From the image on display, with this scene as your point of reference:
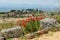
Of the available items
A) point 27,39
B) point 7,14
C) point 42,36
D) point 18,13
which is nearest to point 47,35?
point 42,36

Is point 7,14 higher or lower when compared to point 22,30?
lower

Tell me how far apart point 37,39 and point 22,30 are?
1508mm

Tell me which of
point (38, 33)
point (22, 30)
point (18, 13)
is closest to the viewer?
point (38, 33)

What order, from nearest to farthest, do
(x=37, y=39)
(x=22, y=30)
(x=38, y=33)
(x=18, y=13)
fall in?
(x=37, y=39), (x=38, y=33), (x=22, y=30), (x=18, y=13)

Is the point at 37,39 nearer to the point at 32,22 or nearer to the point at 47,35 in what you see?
the point at 47,35

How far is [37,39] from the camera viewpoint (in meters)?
8.33

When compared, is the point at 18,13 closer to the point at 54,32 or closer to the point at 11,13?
the point at 11,13

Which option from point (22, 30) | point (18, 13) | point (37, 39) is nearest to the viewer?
point (37, 39)

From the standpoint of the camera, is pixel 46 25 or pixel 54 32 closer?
pixel 54 32

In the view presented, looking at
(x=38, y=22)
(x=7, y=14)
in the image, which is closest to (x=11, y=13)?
(x=7, y=14)

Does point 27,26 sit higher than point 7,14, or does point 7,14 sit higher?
point 27,26

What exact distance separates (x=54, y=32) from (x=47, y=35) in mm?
498

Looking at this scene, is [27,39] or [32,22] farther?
[32,22]

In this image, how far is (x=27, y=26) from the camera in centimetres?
980
